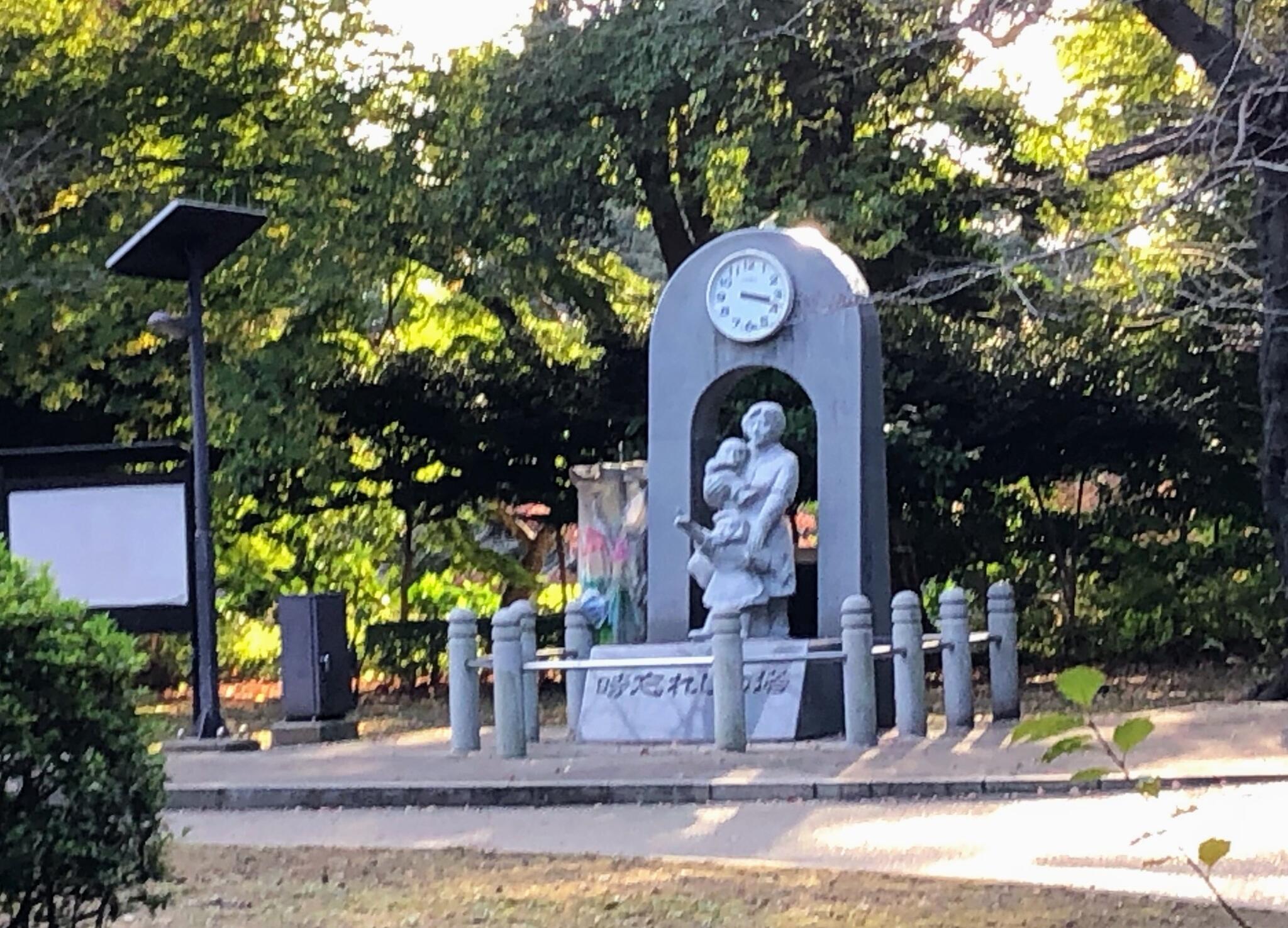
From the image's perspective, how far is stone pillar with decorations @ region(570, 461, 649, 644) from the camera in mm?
19500

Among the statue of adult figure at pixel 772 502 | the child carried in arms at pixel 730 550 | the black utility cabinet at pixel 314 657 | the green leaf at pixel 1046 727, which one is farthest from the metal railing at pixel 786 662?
the green leaf at pixel 1046 727

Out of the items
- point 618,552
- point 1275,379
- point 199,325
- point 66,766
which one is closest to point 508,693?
point 199,325

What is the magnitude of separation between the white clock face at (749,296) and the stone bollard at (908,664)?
2595 millimetres

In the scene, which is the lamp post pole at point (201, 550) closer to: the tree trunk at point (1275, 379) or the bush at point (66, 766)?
the tree trunk at point (1275, 379)

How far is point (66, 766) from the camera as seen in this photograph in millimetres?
5773

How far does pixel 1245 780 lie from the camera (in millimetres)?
10430

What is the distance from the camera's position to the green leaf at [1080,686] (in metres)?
4.02

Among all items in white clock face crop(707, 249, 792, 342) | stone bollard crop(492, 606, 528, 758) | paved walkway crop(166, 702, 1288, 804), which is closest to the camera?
paved walkway crop(166, 702, 1288, 804)

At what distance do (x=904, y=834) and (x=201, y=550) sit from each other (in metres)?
8.14

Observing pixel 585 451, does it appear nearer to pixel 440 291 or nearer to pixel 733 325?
pixel 440 291

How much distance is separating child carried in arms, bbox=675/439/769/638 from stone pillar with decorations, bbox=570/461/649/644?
4831mm

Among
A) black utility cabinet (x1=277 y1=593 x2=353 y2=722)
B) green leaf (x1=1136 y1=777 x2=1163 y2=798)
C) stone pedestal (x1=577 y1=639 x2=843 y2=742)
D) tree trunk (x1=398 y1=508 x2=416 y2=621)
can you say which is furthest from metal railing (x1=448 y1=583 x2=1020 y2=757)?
tree trunk (x1=398 y1=508 x2=416 y2=621)

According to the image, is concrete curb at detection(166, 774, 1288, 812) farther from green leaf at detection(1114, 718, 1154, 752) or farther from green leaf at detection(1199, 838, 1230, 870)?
green leaf at detection(1114, 718, 1154, 752)

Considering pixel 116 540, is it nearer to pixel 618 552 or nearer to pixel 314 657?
pixel 314 657
